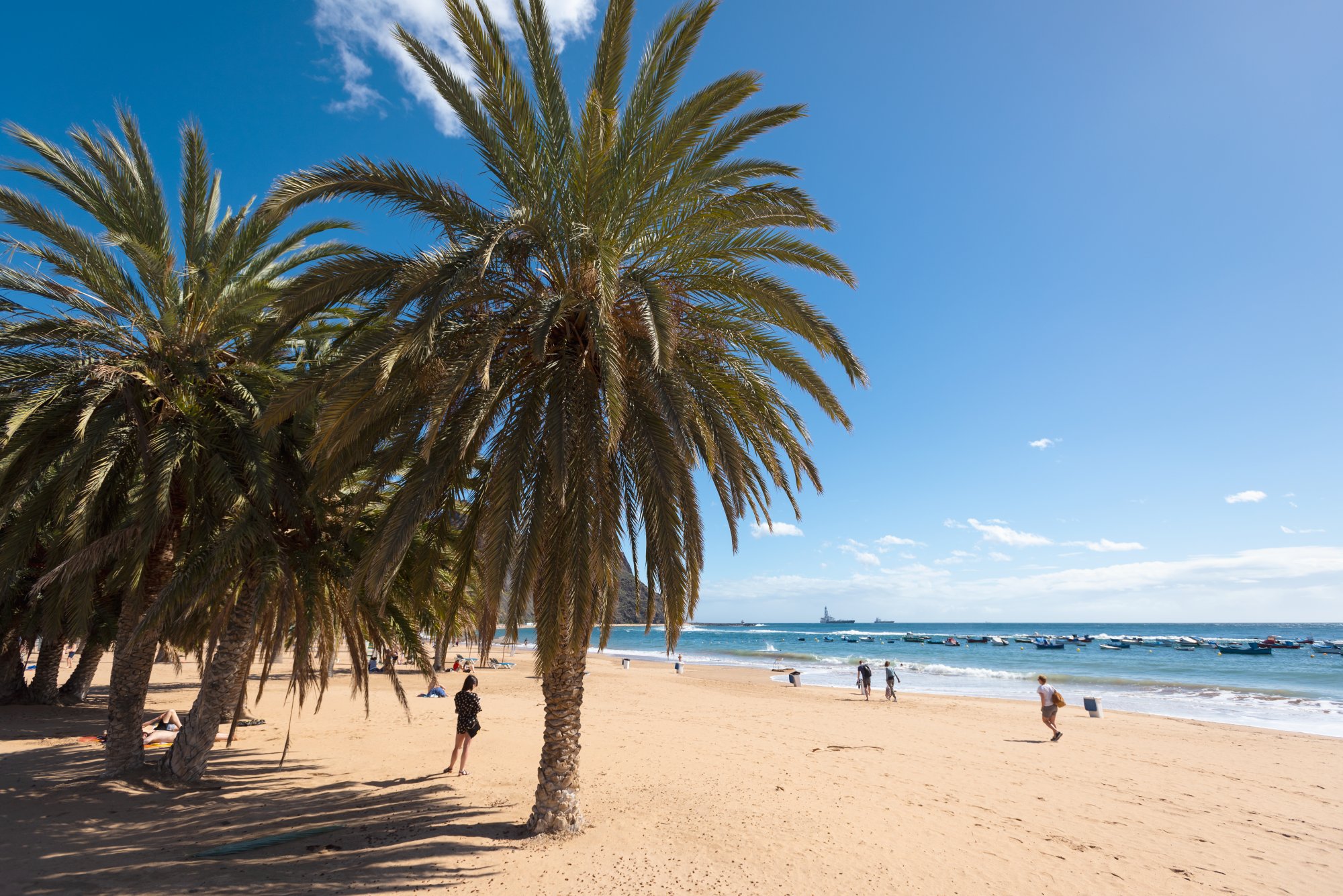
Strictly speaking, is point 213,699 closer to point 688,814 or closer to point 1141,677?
point 688,814

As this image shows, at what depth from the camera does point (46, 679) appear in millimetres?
17781

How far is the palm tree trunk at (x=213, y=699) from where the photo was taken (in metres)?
9.75

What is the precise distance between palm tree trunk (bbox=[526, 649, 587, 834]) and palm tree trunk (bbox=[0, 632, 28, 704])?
58.2 feet

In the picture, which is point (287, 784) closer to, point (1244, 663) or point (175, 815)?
point (175, 815)

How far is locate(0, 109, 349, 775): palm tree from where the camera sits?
8.53 metres

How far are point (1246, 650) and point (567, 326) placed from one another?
8537 centimetres

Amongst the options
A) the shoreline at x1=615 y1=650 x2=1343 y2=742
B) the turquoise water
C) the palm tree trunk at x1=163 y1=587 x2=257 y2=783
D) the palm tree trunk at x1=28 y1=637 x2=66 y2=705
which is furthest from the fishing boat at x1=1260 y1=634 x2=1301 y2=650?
the palm tree trunk at x1=28 y1=637 x2=66 y2=705

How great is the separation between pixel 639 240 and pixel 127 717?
10384 mm

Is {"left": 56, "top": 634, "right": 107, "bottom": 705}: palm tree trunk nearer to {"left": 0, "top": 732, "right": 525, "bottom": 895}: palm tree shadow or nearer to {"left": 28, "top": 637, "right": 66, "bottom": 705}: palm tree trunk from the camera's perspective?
{"left": 28, "top": 637, "right": 66, "bottom": 705}: palm tree trunk

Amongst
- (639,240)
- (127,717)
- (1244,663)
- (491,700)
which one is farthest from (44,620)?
(1244,663)

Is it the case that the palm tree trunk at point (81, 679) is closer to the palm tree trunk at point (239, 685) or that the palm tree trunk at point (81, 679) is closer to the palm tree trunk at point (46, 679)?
the palm tree trunk at point (46, 679)

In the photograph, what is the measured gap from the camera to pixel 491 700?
23141 millimetres

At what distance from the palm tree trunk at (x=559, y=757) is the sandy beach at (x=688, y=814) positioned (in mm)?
239

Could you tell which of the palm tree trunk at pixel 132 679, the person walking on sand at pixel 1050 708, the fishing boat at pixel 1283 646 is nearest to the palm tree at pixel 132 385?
the palm tree trunk at pixel 132 679
